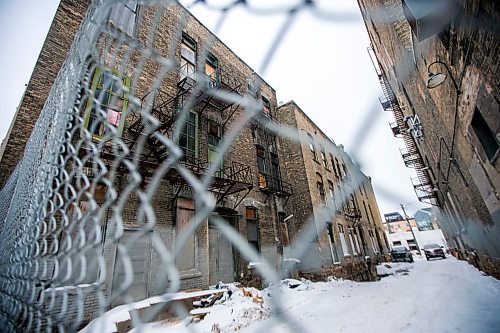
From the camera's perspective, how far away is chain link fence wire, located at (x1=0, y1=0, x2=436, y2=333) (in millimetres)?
817

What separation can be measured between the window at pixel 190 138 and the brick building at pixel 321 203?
6.37 metres

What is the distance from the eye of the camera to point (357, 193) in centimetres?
2059

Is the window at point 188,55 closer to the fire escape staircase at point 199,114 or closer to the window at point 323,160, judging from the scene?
the fire escape staircase at point 199,114

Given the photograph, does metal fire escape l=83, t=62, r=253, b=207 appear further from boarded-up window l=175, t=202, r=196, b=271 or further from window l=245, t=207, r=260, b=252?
window l=245, t=207, r=260, b=252

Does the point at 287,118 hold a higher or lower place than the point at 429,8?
higher

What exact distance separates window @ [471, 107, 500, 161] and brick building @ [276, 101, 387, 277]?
650 cm

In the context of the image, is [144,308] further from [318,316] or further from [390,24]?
[390,24]

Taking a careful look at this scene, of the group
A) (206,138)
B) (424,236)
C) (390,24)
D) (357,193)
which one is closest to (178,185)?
(206,138)

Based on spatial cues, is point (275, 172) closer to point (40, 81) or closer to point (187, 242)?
point (187, 242)

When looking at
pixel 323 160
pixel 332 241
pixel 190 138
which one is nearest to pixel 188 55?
pixel 190 138

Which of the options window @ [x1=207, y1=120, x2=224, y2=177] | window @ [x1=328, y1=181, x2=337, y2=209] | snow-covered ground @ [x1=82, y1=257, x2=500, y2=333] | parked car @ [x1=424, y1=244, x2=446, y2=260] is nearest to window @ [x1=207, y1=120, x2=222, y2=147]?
window @ [x1=207, y1=120, x2=224, y2=177]

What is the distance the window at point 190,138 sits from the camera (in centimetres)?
848

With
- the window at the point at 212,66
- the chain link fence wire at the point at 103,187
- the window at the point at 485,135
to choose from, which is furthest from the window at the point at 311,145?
the window at the point at 485,135

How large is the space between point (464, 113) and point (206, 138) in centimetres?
763
